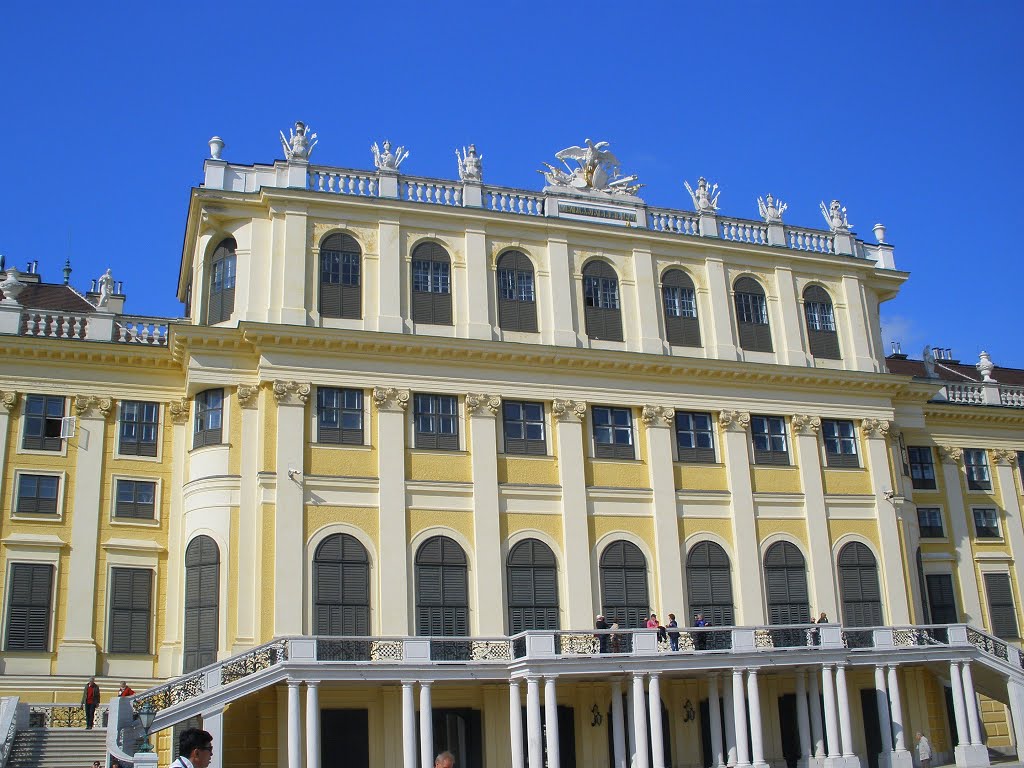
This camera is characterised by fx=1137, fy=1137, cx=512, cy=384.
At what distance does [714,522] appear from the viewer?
36969 mm

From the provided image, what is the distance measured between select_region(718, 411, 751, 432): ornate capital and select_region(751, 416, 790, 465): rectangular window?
53 cm

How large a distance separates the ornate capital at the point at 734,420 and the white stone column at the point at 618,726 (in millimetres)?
9886

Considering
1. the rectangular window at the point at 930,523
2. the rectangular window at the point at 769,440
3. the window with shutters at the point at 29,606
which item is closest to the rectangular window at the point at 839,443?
the rectangular window at the point at 769,440

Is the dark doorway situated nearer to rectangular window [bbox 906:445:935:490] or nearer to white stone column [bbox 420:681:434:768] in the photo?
white stone column [bbox 420:681:434:768]

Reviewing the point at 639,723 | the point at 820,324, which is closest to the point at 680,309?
the point at 820,324

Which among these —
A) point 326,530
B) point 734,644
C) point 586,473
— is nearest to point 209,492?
point 326,530

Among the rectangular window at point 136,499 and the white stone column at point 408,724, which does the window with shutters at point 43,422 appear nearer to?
the rectangular window at point 136,499

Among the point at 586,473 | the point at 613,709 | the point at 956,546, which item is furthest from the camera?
the point at 956,546

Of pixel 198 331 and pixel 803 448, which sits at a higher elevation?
pixel 198 331

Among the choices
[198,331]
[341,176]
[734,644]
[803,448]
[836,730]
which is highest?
[341,176]

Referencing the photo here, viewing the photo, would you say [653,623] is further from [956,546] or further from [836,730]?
[956,546]

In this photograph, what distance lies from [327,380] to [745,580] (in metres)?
14.7

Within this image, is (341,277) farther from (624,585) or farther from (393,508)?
(624,585)

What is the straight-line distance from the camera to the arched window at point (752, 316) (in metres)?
39.6
